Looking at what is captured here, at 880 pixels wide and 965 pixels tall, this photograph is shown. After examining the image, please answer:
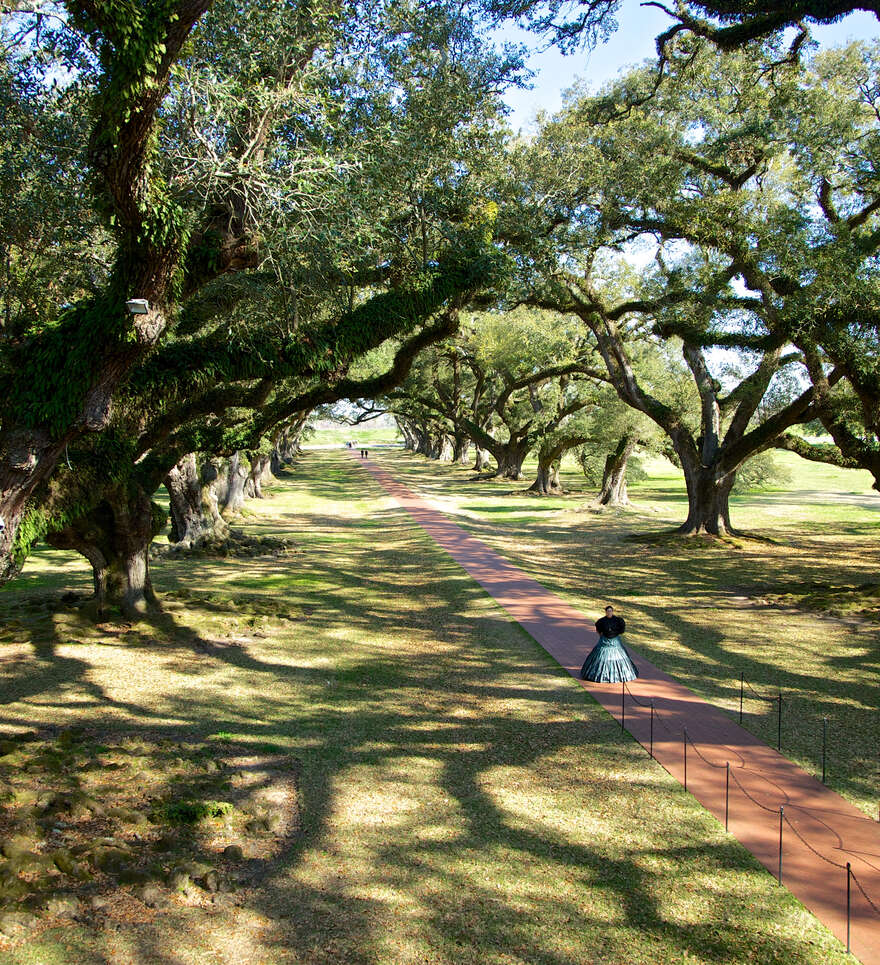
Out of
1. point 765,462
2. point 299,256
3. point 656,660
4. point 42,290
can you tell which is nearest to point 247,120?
point 299,256

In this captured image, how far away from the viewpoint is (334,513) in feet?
104

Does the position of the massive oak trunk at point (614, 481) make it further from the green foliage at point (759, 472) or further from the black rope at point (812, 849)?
the black rope at point (812, 849)

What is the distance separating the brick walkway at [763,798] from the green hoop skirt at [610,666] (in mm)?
128

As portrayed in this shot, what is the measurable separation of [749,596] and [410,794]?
10.4m

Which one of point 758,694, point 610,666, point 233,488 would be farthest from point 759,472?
point 610,666

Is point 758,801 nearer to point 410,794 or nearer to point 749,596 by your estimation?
point 410,794

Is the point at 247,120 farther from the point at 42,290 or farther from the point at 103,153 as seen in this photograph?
the point at 42,290

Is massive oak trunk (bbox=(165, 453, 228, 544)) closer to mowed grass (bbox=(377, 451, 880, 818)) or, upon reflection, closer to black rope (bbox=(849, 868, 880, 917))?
mowed grass (bbox=(377, 451, 880, 818))

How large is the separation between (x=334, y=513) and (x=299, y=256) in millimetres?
23324

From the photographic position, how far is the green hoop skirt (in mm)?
9602

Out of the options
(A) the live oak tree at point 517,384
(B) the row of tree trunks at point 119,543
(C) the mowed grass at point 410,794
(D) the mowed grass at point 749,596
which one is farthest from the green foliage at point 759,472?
(B) the row of tree trunks at point 119,543

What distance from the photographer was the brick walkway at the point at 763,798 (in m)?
5.02

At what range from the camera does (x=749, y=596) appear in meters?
14.9

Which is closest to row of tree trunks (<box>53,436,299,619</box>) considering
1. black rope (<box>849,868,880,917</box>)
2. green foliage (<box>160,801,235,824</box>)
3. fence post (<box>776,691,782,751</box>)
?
green foliage (<box>160,801,235,824</box>)
